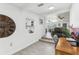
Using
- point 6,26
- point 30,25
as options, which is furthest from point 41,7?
point 6,26

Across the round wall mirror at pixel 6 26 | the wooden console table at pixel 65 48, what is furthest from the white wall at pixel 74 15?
the round wall mirror at pixel 6 26

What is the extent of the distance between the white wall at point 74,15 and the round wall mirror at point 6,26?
1.17 meters

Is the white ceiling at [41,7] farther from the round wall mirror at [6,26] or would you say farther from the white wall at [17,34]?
the round wall mirror at [6,26]

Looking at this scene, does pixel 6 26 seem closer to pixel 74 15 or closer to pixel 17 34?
pixel 17 34

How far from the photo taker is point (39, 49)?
237cm

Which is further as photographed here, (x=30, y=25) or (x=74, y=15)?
(x=30, y=25)

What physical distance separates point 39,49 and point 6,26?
2.67 ft

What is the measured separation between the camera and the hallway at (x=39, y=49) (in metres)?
2.30

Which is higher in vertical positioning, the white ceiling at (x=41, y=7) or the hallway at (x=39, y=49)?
the white ceiling at (x=41, y=7)

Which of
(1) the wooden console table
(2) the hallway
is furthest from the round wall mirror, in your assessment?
(1) the wooden console table

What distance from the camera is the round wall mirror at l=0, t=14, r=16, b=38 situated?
2260mm

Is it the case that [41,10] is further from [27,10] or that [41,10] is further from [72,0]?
[72,0]

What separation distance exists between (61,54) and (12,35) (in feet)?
3.45
